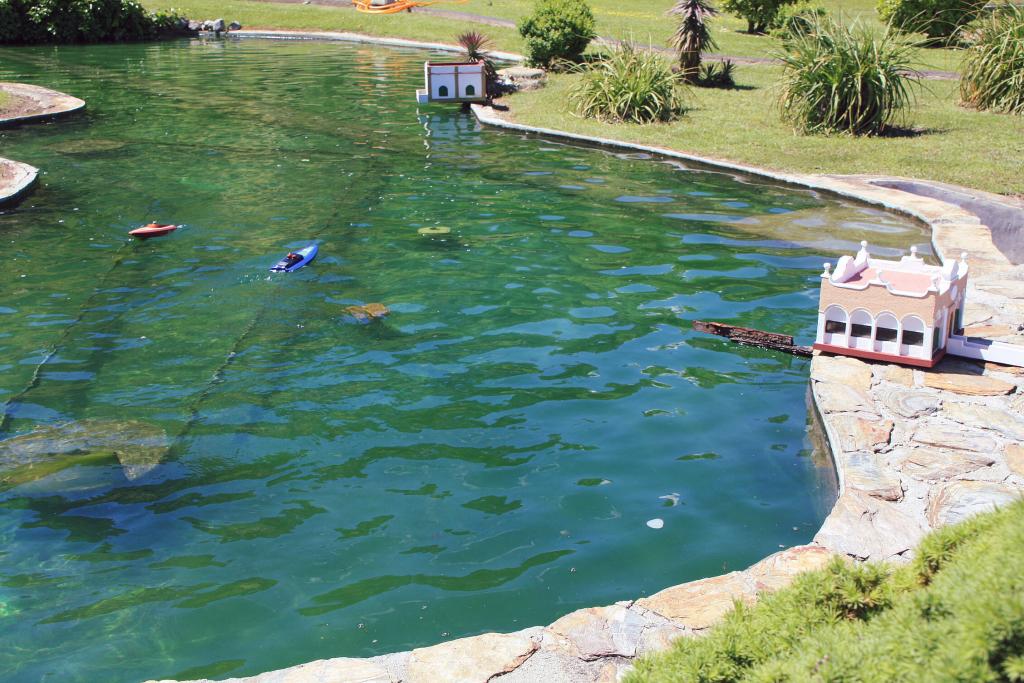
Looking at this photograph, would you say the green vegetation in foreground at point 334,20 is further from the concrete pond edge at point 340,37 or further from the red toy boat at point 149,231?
the red toy boat at point 149,231

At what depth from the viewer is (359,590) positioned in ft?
19.7

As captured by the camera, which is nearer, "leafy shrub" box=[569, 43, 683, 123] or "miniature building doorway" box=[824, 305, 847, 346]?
"miniature building doorway" box=[824, 305, 847, 346]

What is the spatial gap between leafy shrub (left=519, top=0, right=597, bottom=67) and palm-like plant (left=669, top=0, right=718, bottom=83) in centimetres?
378

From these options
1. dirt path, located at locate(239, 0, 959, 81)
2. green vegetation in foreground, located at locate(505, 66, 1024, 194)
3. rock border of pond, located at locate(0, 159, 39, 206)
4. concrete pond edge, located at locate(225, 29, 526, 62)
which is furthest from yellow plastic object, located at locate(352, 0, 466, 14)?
rock border of pond, located at locate(0, 159, 39, 206)

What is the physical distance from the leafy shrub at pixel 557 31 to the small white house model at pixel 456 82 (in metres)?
4.24

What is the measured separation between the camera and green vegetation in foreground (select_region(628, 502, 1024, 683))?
279cm

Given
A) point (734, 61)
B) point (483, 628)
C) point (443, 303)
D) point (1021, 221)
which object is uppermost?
point (734, 61)

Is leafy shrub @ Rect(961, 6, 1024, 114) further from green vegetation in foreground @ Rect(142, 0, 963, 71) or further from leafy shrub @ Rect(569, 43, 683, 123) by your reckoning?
green vegetation in foreground @ Rect(142, 0, 963, 71)

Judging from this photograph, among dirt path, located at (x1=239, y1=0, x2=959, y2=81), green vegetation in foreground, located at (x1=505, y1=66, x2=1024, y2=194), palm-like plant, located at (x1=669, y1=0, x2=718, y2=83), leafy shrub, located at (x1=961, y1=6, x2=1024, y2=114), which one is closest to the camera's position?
green vegetation in foreground, located at (x1=505, y1=66, x2=1024, y2=194)

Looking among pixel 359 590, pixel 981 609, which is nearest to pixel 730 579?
pixel 359 590

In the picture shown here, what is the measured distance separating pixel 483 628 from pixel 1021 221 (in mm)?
9635

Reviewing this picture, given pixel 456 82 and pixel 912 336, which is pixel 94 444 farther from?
pixel 456 82

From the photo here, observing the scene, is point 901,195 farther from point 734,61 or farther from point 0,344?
point 734,61

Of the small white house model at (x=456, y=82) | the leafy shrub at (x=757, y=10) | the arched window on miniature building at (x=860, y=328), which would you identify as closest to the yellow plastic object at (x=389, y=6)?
the leafy shrub at (x=757, y=10)
